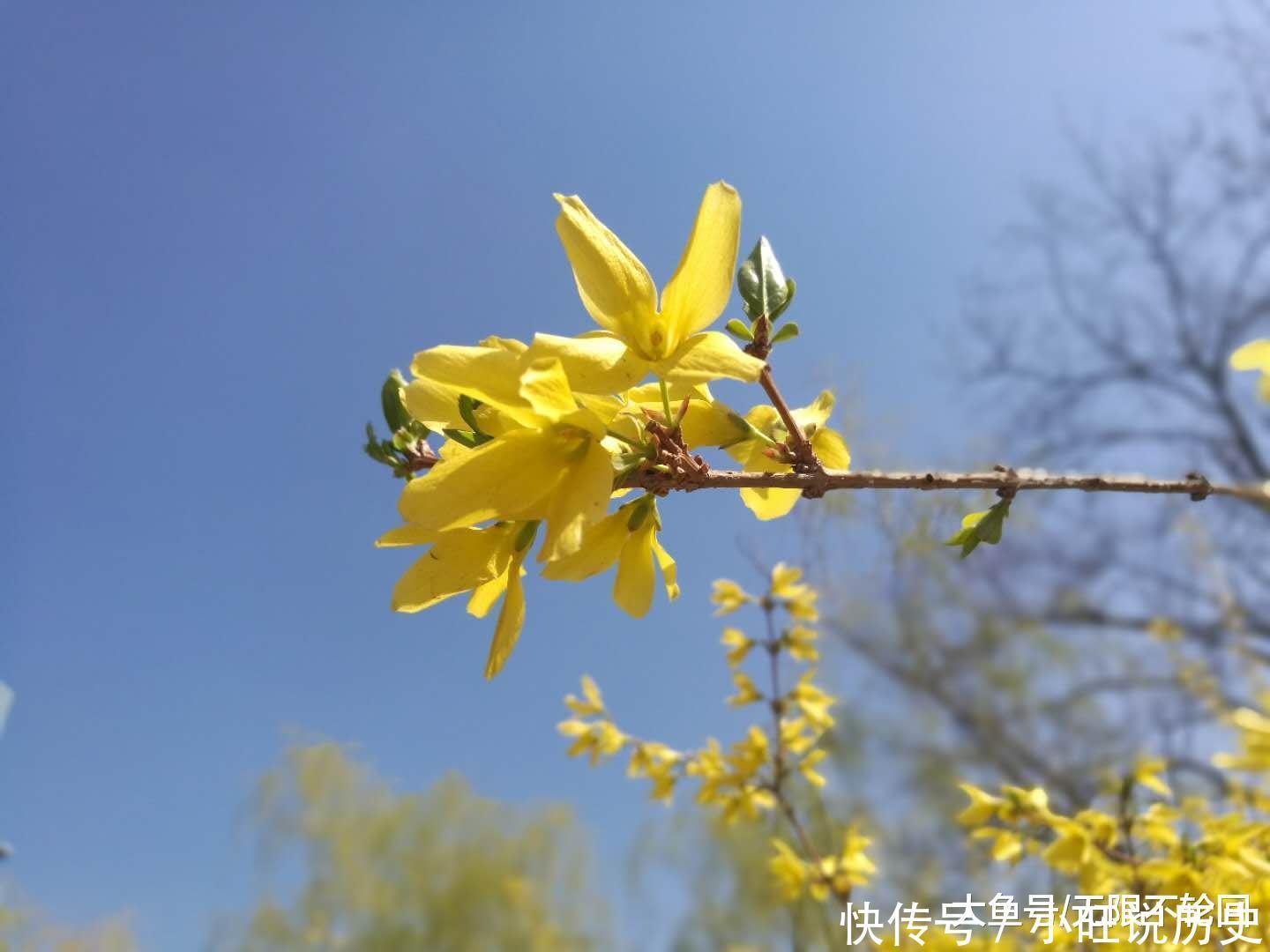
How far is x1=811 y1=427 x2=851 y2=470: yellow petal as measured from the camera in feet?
2.84

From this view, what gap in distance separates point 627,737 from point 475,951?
A: 9.58 metres

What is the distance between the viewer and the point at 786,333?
2.65 feet

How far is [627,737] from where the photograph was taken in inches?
103

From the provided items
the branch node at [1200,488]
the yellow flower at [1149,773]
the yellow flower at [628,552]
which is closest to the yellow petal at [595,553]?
the yellow flower at [628,552]

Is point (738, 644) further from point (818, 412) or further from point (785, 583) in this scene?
point (818, 412)

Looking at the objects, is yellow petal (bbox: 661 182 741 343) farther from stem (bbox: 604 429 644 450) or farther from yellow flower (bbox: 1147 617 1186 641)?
yellow flower (bbox: 1147 617 1186 641)

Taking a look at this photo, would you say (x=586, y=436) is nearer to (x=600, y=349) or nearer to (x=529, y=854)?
(x=600, y=349)

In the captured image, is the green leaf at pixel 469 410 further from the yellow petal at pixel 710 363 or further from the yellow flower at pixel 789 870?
the yellow flower at pixel 789 870

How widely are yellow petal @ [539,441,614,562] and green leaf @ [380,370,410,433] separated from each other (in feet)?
0.98

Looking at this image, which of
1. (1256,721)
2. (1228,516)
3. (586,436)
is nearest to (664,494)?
(586,436)

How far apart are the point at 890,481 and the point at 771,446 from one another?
149 mm

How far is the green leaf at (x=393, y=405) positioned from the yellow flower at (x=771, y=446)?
342mm

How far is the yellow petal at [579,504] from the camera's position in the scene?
0.58 metres

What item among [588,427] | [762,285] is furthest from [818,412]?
[588,427]
